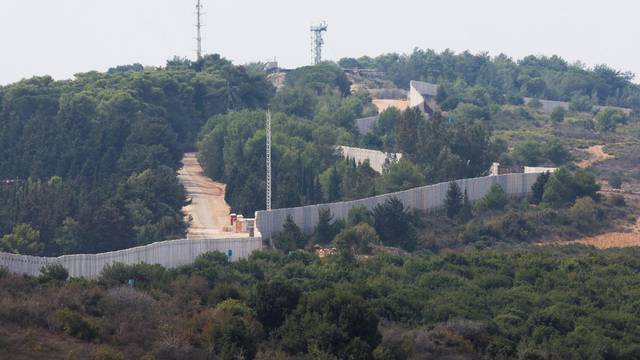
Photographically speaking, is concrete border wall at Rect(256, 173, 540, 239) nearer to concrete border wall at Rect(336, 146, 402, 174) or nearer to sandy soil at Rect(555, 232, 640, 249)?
sandy soil at Rect(555, 232, 640, 249)

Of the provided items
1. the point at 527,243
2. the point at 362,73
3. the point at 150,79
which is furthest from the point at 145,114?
the point at 362,73

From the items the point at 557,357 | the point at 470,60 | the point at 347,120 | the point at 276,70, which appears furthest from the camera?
the point at 470,60

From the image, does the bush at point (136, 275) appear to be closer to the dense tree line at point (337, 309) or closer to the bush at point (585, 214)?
the dense tree line at point (337, 309)

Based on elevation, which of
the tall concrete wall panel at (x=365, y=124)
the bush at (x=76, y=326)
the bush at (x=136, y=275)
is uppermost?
the tall concrete wall panel at (x=365, y=124)

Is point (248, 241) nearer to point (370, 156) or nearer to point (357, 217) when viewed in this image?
point (357, 217)

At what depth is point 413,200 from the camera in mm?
77062

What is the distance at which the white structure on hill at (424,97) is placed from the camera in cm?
12447

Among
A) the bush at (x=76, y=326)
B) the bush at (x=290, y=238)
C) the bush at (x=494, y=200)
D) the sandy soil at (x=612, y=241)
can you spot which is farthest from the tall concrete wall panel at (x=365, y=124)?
the bush at (x=76, y=326)

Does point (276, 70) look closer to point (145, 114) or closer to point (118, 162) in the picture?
point (145, 114)

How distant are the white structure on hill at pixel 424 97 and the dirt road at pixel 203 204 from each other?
29.2m

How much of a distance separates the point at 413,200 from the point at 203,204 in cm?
1026

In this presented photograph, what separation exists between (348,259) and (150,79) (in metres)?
53.7

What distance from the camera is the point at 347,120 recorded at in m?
111

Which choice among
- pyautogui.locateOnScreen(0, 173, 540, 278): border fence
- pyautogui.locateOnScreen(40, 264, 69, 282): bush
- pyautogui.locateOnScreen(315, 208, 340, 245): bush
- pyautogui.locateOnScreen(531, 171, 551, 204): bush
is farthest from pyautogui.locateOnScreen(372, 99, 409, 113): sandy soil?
pyautogui.locateOnScreen(40, 264, 69, 282): bush
